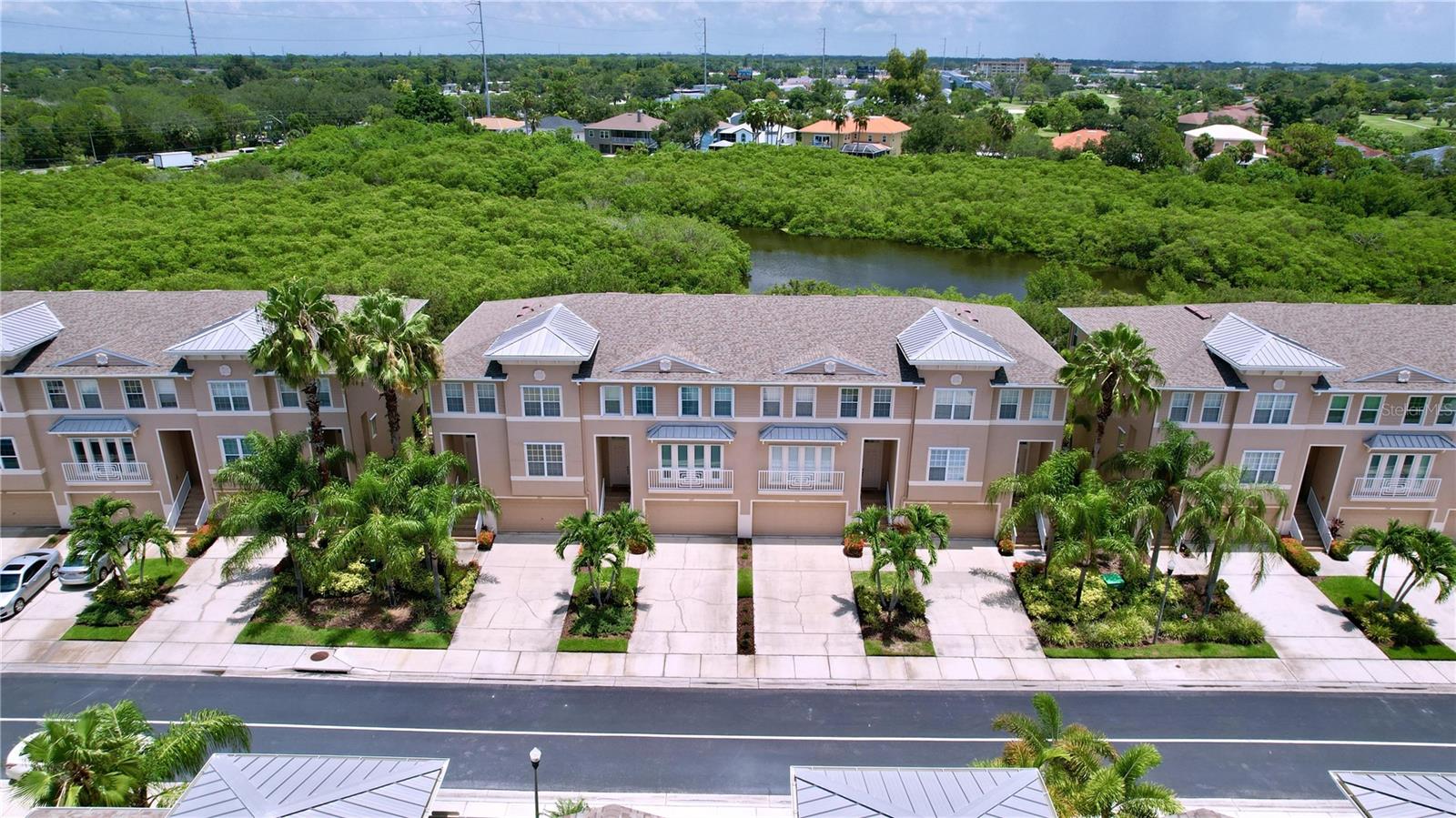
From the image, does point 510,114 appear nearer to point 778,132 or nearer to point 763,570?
point 778,132

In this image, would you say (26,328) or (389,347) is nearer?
(389,347)

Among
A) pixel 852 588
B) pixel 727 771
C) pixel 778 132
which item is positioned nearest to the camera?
pixel 727 771

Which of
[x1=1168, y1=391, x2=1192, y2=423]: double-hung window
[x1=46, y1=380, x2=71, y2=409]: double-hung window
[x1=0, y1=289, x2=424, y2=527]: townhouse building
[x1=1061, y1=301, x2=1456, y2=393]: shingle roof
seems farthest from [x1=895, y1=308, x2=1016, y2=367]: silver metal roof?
[x1=46, y1=380, x2=71, y2=409]: double-hung window

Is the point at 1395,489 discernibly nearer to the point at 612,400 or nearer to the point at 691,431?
the point at 691,431

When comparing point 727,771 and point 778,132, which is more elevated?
point 778,132

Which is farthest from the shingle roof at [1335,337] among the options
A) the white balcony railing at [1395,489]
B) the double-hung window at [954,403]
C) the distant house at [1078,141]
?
the distant house at [1078,141]

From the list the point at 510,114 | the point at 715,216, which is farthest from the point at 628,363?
the point at 510,114

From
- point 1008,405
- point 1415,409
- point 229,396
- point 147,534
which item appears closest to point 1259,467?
point 1415,409
